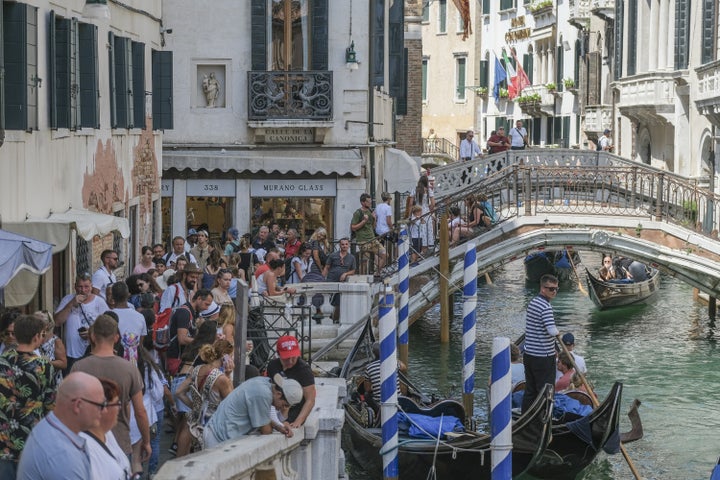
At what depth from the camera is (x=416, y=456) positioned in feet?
38.0

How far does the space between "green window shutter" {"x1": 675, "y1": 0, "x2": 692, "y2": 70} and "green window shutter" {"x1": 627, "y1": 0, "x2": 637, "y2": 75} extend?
2.71 meters

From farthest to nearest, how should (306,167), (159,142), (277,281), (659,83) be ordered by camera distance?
(659,83) < (306,167) < (159,142) < (277,281)

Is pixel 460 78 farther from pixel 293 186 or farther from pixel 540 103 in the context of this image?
pixel 293 186

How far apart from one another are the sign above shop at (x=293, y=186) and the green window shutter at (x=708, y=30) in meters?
8.66

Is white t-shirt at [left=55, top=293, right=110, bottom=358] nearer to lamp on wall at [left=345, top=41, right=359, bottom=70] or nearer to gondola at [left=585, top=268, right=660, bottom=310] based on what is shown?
lamp on wall at [left=345, top=41, right=359, bottom=70]

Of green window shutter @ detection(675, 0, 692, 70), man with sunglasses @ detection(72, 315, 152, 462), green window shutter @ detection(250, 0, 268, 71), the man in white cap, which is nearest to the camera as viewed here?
man with sunglasses @ detection(72, 315, 152, 462)

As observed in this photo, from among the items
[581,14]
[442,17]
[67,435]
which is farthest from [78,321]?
[442,17]

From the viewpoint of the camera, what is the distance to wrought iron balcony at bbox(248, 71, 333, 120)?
18.5 m

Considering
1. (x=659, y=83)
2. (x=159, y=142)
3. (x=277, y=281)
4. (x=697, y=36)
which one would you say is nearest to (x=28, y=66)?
(x=277, y=281)

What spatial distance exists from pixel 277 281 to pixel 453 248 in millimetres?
4592

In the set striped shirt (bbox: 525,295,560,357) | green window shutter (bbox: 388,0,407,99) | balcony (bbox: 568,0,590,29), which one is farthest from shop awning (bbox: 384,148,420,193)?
balcony (bbox: 568,0,590,29)

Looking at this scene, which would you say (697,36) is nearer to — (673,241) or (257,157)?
(673,241)

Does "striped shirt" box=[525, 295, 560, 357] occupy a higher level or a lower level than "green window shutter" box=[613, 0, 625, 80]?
lower

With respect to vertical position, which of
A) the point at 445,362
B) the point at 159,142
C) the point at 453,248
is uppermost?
the point at 159,142
